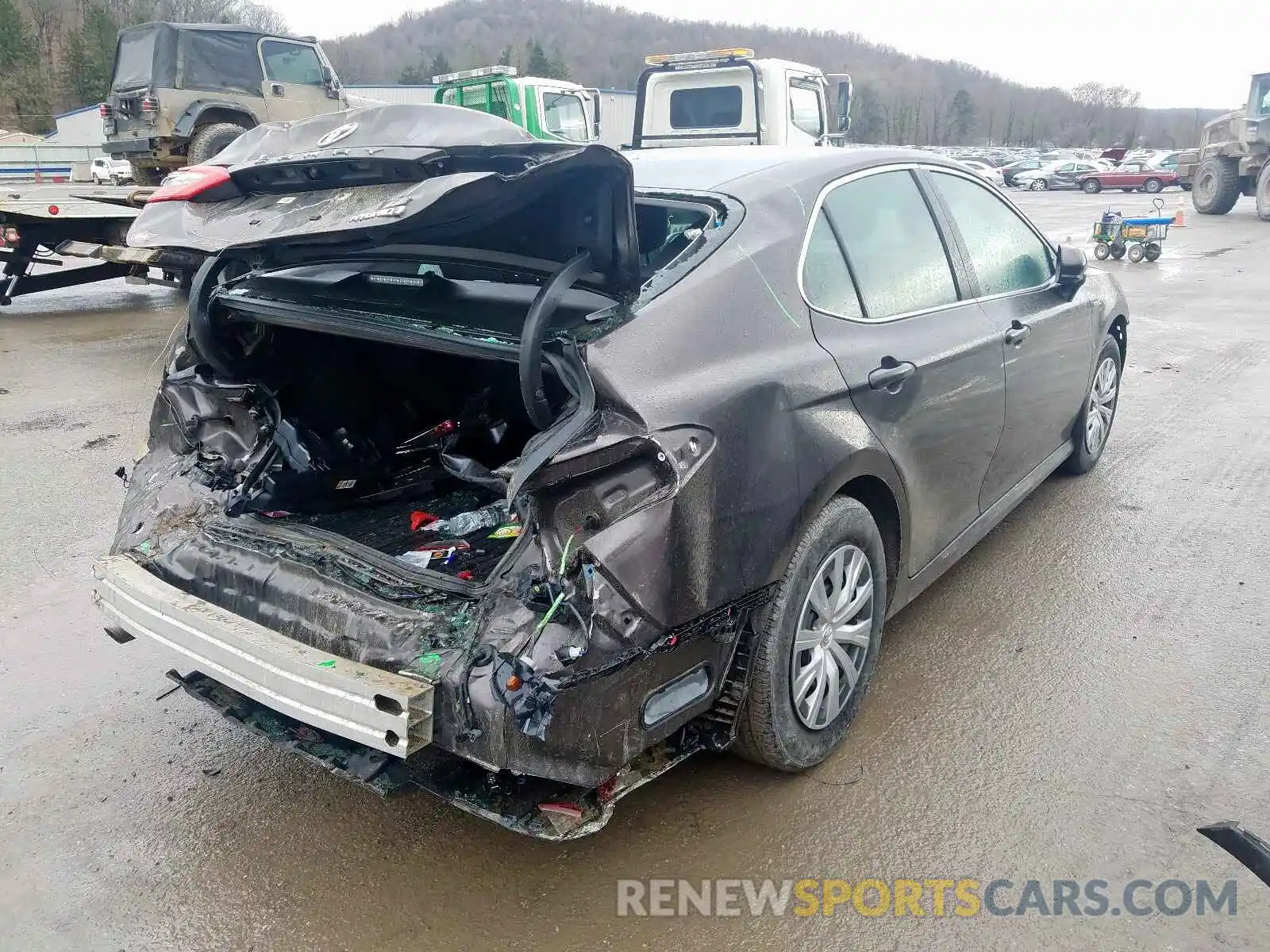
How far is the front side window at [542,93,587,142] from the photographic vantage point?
45.6 feet

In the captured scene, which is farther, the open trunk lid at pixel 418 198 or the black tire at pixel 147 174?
the black tire at pixel 147 174

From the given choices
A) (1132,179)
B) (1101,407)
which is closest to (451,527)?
(1101,407)

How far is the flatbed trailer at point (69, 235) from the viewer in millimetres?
9570

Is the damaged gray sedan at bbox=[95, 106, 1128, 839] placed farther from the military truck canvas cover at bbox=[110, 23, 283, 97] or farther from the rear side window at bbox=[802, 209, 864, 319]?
the military truck canvas cover at bbox=[110, 23, 283, 97]

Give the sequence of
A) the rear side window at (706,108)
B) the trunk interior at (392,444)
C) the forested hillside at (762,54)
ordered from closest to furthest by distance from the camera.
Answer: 1. the trunk interior at (392,444)
2. the rear side window at (706,108)
3. the forested hillside at (762,54)

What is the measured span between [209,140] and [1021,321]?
41.8 feet

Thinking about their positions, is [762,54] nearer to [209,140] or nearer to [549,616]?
[209,140]

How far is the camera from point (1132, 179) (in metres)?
36.8

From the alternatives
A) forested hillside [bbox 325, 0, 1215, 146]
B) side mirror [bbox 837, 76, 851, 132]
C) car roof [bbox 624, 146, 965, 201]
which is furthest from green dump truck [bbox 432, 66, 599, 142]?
forested hillside [bbox 325, 0, 1215, 146]

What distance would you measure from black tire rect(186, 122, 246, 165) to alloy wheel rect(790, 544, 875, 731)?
12.8m

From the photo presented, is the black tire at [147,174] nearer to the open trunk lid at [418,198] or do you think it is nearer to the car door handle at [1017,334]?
the open trunk lid at [418,198]

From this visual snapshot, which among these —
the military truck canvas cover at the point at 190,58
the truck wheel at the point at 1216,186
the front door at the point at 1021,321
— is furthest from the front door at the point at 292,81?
the truck wheel at the point at 1216,186

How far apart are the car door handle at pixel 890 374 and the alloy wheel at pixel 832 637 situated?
48cm

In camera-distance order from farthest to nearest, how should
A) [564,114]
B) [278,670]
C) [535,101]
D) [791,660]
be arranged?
1. [564,114]
2. [535,101]
3. [791,660]
4. [278,670]
